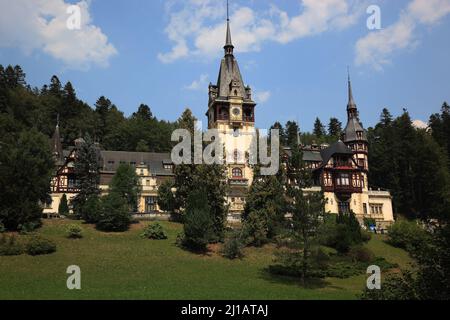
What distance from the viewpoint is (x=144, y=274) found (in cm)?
3362

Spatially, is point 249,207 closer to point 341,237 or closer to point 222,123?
point 341,237

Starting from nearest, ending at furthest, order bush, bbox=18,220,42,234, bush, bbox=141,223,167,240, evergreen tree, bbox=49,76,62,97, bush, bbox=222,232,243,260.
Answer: bush, bbox=222,232,243,260
bush, bbox=18,220,42,234
bush, bbox=141,223,167,240
evergreen tree, bbox=49,76,62,97

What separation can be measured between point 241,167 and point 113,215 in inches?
1049

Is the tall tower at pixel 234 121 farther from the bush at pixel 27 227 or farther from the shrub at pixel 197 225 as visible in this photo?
the bush at pixel 27 227

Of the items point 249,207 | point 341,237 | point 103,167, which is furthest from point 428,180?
point 103,167

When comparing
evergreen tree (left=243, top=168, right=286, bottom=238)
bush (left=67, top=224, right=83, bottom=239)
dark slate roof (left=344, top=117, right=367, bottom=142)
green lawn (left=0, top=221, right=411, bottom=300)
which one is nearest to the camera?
green lawn (left=0, top=221, right=411, bottom=300)

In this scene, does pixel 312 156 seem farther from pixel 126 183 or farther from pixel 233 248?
pixel 233 248

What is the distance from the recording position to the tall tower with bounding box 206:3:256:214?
70125mm

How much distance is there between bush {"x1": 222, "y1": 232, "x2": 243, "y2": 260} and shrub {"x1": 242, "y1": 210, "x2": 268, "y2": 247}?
3830mm

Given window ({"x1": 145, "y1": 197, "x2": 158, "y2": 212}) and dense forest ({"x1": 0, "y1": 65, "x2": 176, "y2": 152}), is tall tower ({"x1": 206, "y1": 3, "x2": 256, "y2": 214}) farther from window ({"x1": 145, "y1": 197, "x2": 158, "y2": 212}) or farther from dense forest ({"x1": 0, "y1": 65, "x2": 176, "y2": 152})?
dense forest ({"x1": 0, "y1": 65, "x2": 176, "y2": 152})

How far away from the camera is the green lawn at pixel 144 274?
27297 millimetres

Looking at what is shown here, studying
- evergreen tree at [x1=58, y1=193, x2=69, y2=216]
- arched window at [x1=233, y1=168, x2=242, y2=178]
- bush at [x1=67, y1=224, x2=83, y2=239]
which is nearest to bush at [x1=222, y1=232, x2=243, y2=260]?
bush at [x1=67, y1=224, x2=83, y2=239]

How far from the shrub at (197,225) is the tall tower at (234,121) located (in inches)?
891
